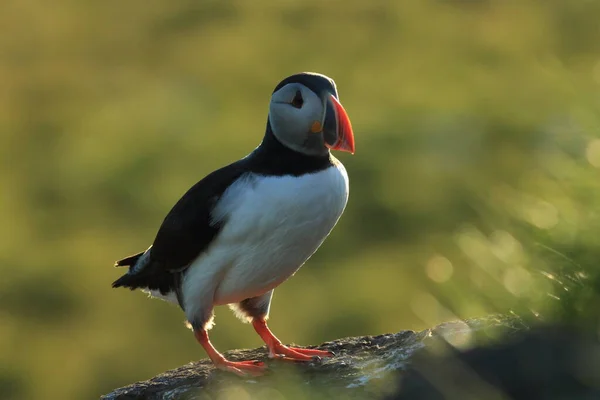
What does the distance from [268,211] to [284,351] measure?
941 millimetres

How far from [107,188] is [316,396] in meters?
17.1

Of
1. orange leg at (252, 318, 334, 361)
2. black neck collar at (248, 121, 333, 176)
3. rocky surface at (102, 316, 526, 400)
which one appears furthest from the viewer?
orange leg at (252, 318, 334, 361)

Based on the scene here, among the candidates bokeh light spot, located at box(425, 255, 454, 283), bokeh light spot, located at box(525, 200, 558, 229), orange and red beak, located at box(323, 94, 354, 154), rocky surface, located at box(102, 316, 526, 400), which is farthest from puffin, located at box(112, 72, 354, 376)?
bokeh light spot, located at box(525, 200, 558, 229)

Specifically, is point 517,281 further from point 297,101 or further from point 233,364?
point 233,364

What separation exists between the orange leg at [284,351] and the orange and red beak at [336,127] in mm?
1060

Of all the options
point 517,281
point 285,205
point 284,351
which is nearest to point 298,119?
point 285,205

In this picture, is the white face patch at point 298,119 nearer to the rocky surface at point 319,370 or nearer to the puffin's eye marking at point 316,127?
the puffin's eye marking at point 316,127

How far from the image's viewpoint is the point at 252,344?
480 inches

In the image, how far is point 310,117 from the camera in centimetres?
439

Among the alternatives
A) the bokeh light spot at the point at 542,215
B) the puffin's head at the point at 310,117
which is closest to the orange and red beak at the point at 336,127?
the puffin's head at the point at 310,117

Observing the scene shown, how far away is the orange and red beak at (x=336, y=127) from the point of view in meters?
4.29

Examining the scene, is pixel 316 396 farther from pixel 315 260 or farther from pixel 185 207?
pixel 315 260

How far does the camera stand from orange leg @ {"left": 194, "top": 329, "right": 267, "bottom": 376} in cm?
452

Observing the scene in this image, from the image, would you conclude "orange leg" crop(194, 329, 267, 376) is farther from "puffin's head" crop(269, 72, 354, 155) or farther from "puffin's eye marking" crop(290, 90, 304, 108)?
"puffin's eye marking" crop(290, 90, 304, 108)
